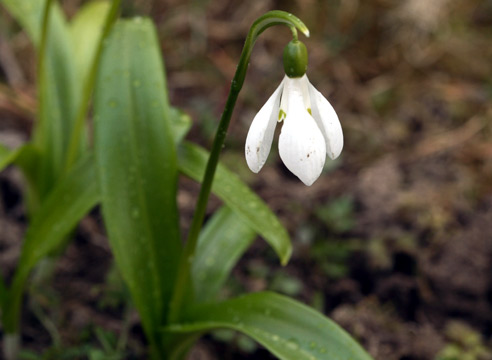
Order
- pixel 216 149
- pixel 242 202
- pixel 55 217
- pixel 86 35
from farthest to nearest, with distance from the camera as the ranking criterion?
pixel 86 35 → pixel 55 217 → pixel 242 202 → pixel 216 149

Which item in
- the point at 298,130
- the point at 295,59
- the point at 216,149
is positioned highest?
the point at 295,59

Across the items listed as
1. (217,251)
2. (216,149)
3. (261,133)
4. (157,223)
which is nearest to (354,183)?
(217,251)

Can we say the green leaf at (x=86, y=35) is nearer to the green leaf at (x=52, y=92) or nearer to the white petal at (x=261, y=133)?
the green leaf at (x=52, y=92)

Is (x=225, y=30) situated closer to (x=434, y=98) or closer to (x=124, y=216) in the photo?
(x=434, y=98)

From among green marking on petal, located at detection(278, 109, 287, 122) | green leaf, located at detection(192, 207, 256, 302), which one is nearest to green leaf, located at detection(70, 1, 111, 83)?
green leaf, located at detection(192, 207, 256, 302)

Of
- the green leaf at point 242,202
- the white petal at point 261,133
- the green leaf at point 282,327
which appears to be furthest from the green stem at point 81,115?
the white petal at point 261,133

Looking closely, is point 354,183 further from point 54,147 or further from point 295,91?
point 295,91

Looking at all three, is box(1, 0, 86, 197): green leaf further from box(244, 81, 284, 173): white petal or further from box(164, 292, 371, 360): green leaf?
box(244, 81, 284, 173): white petal
